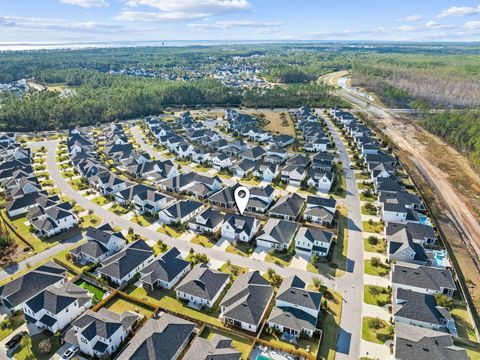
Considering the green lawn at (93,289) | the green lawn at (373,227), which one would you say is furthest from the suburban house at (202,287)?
the green lawn at (373,227)

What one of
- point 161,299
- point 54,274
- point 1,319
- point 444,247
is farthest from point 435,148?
point 1,319

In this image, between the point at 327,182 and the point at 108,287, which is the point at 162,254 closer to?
the point at 108,287

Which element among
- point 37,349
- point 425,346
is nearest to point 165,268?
point 37,349

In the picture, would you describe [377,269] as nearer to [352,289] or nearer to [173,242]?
[352,289]

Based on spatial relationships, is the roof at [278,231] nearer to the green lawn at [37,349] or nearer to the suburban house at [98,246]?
the suburban house at [98,246]

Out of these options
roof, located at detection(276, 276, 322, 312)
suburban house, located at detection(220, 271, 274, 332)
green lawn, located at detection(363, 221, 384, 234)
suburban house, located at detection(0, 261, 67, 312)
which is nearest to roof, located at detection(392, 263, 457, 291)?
roof, located at detection(276, 276, 322, 312)
